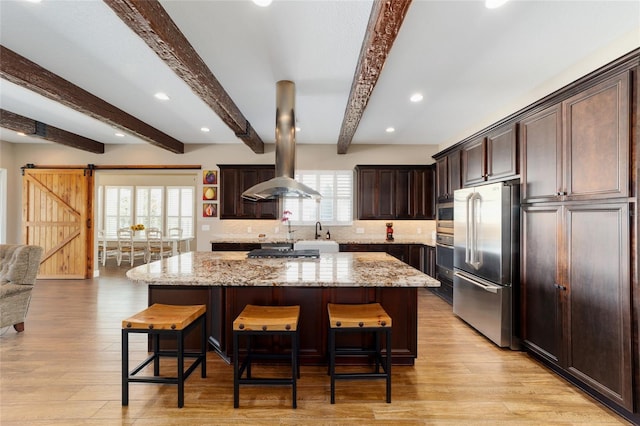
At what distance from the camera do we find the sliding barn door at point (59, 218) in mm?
5754

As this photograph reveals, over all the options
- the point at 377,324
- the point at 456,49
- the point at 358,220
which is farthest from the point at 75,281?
the point at 456,49

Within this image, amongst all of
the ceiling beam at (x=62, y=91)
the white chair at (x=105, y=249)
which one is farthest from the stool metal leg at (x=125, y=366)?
the white chair at (x=105, y=249)

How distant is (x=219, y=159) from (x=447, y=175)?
165 inches

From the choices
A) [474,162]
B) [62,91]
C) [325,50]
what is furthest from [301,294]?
[62,91]

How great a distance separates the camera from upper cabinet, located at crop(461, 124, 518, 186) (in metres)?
2.97

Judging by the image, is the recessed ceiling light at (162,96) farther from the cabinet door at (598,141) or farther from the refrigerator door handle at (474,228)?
the cabinet door at (598,141)

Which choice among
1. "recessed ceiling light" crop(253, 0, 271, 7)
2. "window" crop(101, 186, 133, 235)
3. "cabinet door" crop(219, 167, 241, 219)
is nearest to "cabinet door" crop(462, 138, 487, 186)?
"recessed ceiling light" crop(253, 0, 271, 7)

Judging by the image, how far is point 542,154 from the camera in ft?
8.44

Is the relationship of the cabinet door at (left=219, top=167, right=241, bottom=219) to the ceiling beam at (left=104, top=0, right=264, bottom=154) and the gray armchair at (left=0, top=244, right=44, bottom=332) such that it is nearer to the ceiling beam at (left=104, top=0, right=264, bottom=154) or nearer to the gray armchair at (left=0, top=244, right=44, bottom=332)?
the ceiling beam at (left=104, top=0, right=264, bottom=154)

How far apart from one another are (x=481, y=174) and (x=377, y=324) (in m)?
2.50

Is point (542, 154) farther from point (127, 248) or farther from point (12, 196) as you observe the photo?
point (127, 248)

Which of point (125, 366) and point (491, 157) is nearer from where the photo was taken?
point (125, 366)

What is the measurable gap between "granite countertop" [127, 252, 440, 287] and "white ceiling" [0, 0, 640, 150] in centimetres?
184

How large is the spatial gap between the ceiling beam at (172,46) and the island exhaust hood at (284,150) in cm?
68
